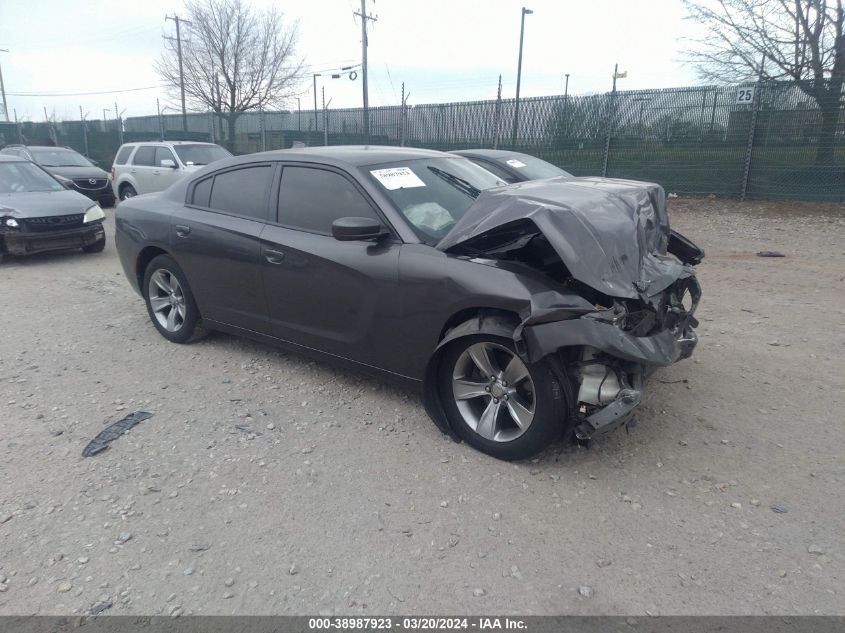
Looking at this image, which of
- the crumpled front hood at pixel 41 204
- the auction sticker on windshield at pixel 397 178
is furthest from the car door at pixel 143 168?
the auction sticker on windshield at pixel 397 178

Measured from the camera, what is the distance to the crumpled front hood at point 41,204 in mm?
8609

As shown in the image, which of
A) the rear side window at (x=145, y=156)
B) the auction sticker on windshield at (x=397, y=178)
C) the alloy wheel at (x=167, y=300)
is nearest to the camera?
the auction sticker on windshield at (x=397, y=178)

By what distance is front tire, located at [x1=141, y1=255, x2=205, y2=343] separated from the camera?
17.3 feet

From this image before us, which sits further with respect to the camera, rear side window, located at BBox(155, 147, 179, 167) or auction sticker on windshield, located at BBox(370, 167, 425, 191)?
rear side window, located at BBox(155, 147, 179, 167)

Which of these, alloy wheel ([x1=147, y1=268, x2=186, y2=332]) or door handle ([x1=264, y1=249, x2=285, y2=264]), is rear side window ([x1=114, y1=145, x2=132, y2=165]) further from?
door handle ([x1=264, y1=249, x2=285, y2=264])

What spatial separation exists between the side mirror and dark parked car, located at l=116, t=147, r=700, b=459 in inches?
0.5

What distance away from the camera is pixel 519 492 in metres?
3.23

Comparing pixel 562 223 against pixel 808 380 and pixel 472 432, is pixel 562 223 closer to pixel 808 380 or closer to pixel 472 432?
pixel 472 432

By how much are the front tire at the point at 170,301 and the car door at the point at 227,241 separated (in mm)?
175

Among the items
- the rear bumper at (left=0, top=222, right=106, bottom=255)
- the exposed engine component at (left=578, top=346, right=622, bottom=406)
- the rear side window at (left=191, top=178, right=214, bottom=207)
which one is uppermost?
the rear side window at (left=191, top=178, right=214, bottom=207)

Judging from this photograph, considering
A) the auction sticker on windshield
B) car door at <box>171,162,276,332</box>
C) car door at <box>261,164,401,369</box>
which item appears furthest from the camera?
car door at <box>171,162,276,332</box>

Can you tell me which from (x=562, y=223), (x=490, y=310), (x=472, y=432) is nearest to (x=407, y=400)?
(x=472, y=432)

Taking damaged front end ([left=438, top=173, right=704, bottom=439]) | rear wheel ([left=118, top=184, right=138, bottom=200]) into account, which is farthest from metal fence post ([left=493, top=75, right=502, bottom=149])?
damaged front end ([left=438, top=173, right=704, bottom=439])

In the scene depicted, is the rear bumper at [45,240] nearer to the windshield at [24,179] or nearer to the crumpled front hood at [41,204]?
the crumpled front hood at [41,204]
